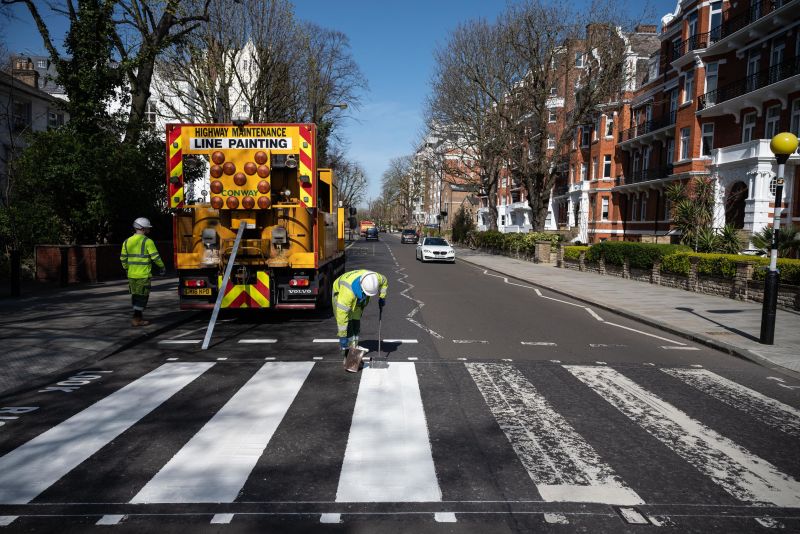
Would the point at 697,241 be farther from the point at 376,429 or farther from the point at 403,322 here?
the point at 376,429

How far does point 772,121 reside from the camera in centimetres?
2680

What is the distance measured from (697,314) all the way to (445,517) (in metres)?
11.0

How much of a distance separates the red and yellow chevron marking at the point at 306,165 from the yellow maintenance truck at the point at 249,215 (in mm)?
17

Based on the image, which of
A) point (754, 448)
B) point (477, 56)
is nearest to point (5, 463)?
point (754, 448)

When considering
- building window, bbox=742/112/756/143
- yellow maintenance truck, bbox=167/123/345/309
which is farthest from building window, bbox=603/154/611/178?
yellow maintenance truck, bbox=167/123/345/309

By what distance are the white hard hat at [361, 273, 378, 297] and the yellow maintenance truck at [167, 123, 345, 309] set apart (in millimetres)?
3571

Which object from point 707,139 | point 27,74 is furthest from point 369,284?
point 27,74

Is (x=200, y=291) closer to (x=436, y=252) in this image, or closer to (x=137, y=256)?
(x=137, y=256)

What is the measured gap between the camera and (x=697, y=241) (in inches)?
742

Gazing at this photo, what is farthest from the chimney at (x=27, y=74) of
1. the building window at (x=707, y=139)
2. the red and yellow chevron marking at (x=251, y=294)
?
the building window at (x=707, y=139)

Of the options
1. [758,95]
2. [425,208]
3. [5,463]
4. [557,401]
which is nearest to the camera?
[5,463]

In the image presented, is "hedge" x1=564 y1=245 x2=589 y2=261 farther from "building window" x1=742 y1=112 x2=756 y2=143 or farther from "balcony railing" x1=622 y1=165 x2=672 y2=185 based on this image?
"balcony railing" x1=622 y1=165 x2=672 y2=185

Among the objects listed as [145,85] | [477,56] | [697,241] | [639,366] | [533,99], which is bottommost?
[639,366]

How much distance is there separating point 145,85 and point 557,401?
18.1 metres
